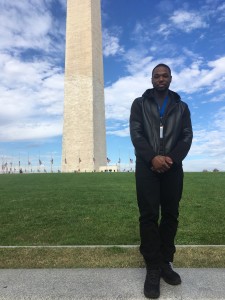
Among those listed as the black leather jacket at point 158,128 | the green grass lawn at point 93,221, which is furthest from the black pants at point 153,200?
the green grass lawn at point 93,221

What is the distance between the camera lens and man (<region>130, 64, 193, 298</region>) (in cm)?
381

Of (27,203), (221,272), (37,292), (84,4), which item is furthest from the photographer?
(84,4)

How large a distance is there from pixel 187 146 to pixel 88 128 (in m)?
47.0

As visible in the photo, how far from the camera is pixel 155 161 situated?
3676 millimetres

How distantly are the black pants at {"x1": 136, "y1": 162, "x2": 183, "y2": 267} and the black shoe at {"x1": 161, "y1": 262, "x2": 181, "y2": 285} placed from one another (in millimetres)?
70

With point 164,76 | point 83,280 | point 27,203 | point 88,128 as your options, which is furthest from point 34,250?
point 88,128

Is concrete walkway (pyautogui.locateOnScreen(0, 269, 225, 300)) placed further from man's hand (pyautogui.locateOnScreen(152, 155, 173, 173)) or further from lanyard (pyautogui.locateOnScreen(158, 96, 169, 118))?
lanyard (pyautogui.locateOnScreen(158, 96, 169, 118))

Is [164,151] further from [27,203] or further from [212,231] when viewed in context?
[27,203]

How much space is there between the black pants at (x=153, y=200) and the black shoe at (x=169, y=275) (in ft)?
0.23

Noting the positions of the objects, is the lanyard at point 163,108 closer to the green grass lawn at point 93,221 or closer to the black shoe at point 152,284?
the black shoe at point 152,284

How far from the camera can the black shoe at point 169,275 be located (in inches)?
152

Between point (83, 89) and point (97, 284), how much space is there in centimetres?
4865

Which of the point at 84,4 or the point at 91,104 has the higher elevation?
the point at 84,4

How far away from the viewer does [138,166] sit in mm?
3926
